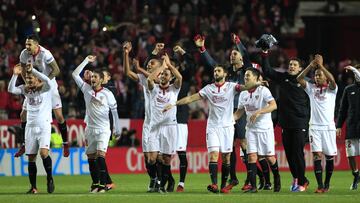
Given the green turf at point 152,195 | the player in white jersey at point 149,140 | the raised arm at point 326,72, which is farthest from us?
the player in white jersey at point 149,140

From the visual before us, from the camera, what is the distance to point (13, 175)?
1093 inches

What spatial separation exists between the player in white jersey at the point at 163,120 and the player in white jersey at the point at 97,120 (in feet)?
2.45

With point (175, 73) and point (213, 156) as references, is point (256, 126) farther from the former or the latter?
point (175, 73)

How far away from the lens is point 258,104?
64.0ft

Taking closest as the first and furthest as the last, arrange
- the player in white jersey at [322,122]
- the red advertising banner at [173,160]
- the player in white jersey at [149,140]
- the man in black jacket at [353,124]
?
the player in white jersey at [322,122], the player in white jersey at [149,140], the man in black jacket at [353,124], the red advertising banner at [173,160]

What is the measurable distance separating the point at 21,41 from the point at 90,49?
2188 millimetres

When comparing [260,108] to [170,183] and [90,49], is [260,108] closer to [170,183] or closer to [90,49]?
[170,183]

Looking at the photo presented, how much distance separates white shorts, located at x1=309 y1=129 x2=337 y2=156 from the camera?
779 inches

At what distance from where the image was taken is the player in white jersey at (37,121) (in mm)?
19672

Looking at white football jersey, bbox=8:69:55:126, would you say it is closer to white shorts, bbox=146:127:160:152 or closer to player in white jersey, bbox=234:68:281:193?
white shorts, bbox=146:127:160:152

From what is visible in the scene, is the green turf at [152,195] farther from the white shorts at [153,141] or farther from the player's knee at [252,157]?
the white shorts at [153,141]

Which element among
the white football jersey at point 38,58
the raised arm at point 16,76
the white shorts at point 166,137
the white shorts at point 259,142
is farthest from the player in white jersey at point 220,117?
the raised arm at point 16,76

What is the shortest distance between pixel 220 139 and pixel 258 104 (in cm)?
97

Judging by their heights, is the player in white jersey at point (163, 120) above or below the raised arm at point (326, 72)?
below
